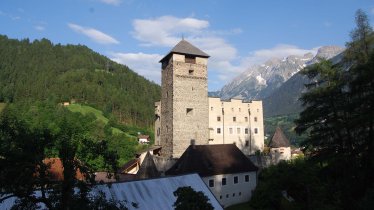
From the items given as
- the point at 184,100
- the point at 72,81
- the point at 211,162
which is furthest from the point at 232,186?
the point at 72,81

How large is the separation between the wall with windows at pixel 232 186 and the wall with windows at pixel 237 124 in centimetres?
1555

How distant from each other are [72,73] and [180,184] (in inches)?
4396

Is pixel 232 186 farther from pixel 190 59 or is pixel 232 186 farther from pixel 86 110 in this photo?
pixel 86 110

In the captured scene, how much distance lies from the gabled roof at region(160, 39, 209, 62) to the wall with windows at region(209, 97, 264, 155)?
8102 mm

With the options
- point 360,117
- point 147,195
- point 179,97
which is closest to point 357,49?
point 360,117

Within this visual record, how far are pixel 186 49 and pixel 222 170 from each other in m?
18.1

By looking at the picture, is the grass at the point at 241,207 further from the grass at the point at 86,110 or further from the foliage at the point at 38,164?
the grass at the point at 86,110

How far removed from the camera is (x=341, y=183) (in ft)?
74.4

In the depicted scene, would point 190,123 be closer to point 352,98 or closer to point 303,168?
point 303,168

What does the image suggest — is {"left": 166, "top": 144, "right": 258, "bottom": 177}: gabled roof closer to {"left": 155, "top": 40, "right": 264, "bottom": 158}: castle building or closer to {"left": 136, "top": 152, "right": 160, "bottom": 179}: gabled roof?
{"left": 136, "top": 152, "right": 160, "bottom": 179}: gabled roof

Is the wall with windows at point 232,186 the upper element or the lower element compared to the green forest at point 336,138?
lower

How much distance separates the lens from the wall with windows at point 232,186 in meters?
29.0

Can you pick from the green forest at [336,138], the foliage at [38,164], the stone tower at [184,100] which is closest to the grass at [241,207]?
the green forest at [336,138]

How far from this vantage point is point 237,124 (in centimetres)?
4928
